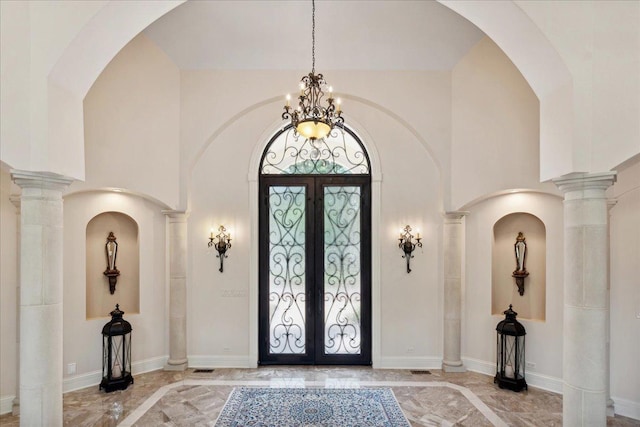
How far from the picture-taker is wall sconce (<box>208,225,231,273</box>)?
260 inches

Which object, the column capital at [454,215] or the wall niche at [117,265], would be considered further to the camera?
the column capital at [454,215]

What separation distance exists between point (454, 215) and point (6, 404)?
7205 mm

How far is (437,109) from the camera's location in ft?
21.8

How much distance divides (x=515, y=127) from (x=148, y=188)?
6.06 meters

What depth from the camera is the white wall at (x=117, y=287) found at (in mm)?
5766

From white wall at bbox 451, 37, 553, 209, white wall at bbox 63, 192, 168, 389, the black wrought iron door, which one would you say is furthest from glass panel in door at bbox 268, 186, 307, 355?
white wall at bbox 451, 37, 553, 209

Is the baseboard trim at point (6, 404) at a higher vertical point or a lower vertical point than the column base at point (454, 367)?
higher

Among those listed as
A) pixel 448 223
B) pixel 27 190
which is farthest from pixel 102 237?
pixel 448 223

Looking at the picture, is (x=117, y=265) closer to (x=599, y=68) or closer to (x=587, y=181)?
(x=587, y=181)

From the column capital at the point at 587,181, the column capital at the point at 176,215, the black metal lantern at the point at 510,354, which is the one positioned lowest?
the black metal lantern at the point at 510,354

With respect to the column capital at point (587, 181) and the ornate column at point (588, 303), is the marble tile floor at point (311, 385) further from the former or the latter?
the column capital at point (587, 181)

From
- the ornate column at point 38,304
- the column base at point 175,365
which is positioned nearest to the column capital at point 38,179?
the ornate column at point 38,304

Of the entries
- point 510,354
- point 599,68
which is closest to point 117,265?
point 510,354

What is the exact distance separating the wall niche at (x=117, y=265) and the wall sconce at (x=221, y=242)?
1.32 metres
